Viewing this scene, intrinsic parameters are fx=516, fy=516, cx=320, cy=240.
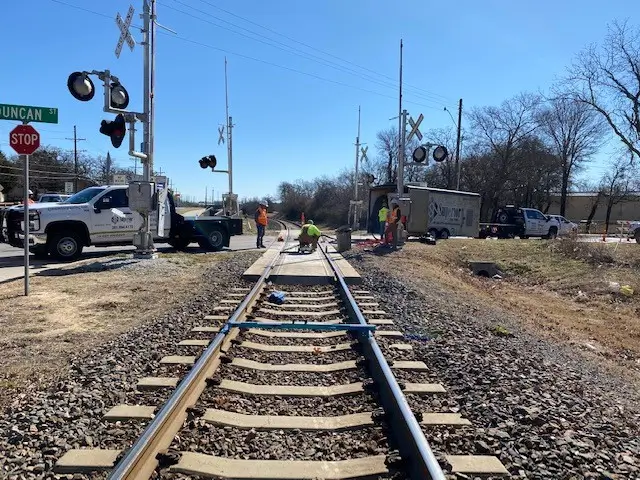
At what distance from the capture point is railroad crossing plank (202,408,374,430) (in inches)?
148

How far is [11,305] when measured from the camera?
27.0 ft

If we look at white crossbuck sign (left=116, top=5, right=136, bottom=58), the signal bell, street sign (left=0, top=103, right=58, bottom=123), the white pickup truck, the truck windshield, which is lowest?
the white pickup truck

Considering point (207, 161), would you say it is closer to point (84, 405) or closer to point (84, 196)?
point (84, 196)

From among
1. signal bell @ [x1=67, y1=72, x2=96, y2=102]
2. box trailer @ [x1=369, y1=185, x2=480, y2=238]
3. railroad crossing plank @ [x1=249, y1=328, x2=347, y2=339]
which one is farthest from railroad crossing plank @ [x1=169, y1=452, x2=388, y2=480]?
box trailer @ [x1=369, y1=185, x2=480, y2=238]

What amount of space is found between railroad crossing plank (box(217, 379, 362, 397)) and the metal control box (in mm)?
9530

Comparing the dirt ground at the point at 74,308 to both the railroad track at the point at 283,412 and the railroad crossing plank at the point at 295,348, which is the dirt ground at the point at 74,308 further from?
the railroad crossing plank at the point at 295,348

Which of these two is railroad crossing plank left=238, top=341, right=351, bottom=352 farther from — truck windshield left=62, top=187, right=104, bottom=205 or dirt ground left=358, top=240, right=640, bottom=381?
truck windshield left=62, top=187, right=104, bottom=205

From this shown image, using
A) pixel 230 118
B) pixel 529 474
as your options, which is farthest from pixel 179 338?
pixel 230 118

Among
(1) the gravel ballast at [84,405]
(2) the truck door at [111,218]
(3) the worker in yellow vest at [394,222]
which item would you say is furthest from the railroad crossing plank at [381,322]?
(3) the worker in yellow vest at [394,222]

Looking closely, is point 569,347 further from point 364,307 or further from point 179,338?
point 179,338

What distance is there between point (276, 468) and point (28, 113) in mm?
8152

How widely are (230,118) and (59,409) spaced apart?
3538 cm

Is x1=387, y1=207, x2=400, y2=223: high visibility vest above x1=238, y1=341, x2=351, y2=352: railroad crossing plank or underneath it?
above

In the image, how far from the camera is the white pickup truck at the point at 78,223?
571 inches
